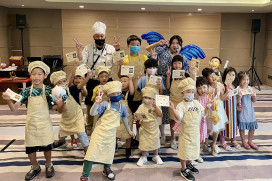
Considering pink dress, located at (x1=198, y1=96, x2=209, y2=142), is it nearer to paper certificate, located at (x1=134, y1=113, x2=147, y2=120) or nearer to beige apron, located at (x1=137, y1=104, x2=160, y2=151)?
beige apron, located at (x1=137, y1=104, x2=160, y2=151)

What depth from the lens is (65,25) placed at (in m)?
7.65

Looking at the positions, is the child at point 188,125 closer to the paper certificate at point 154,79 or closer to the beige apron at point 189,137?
the beige apron at point 189,137

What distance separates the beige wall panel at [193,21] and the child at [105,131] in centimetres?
591

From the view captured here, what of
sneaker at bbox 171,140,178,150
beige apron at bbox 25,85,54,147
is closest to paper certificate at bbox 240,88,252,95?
sneaker at bbox 171,140,178,150

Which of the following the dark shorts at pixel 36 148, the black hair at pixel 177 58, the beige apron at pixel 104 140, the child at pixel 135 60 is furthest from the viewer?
the child at pixel 135 60

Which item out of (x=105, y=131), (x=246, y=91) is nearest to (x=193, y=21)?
(x=246, y=91)

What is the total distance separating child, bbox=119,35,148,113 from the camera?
10.4 ft

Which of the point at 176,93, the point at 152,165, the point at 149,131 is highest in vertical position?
the point at 176,93

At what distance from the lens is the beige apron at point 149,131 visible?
2.81 meters

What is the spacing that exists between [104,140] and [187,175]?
0.94m

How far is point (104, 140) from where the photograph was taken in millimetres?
2420

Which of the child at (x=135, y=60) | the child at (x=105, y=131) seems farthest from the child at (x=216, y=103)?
the child at (x=105, y=131)

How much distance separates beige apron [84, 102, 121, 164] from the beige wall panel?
5.99 metres

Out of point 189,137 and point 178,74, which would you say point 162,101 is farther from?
point 178,74
